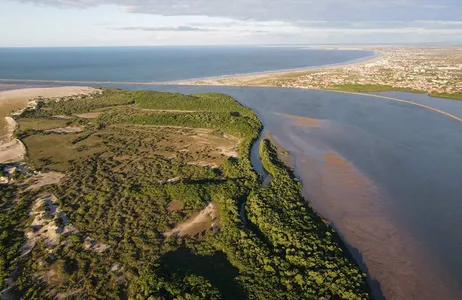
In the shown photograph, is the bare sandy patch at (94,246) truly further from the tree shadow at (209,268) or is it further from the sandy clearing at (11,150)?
the sandy clearing at (11,150)

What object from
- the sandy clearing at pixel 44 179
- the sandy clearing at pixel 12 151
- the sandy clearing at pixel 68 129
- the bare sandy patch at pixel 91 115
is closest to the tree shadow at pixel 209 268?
the sandy clearing at pixel 44 179

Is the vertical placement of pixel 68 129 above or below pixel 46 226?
above

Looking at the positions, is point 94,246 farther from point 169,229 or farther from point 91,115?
point 91,115

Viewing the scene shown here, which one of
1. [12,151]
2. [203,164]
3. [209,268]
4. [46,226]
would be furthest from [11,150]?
[209,268]

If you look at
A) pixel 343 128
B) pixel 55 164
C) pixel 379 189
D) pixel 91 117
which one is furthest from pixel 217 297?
pixel 91 117

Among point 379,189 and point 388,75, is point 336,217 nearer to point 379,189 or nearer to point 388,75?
point 379,189

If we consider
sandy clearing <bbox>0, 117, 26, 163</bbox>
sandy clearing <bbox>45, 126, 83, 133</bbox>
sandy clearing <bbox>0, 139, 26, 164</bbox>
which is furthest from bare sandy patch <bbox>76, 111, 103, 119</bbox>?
sandy clearing <bbox>0, 139, 26, 164</bbox>
